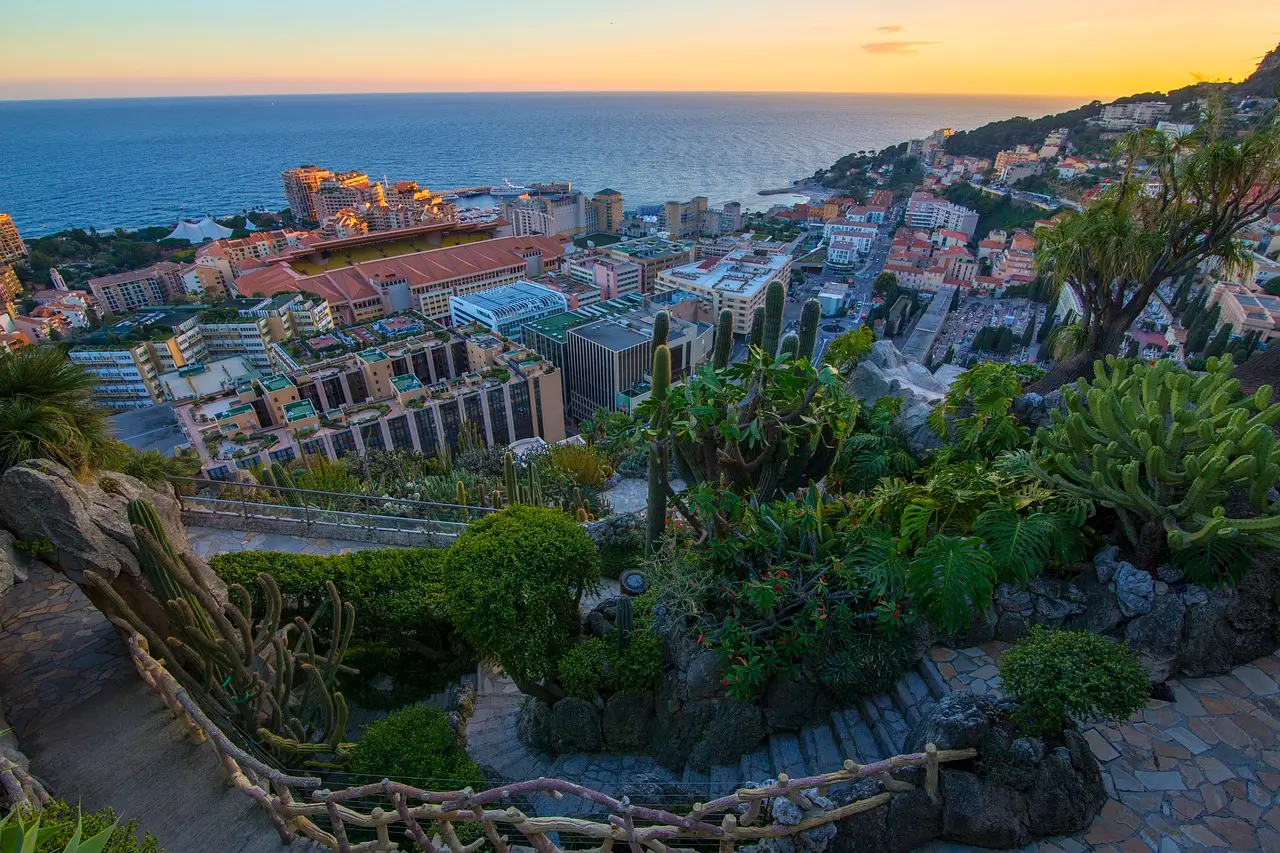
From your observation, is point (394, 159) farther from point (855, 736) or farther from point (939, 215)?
point (855, 736)

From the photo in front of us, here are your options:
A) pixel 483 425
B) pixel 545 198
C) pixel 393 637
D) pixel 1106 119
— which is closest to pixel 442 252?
pixel 545 198

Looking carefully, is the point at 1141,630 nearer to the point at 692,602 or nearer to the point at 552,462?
the point at 692,602

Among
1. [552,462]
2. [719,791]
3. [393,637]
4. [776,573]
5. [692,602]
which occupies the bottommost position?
[552,462]

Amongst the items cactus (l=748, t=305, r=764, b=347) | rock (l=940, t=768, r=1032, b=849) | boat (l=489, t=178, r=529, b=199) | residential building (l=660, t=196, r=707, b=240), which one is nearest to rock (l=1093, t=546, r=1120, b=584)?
rock (l=940, t=768, r=1032, b=849)

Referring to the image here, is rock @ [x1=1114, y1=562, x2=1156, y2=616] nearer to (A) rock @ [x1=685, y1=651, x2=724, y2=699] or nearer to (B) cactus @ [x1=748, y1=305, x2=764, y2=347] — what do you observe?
(A) rock @ [x1=685, y1=651, x2=724, y2=699]

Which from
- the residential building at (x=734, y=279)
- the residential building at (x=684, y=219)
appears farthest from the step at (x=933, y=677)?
the residential building at (x=684, y=219)

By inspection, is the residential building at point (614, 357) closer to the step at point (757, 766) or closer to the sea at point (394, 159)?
the step at point (757, 766)

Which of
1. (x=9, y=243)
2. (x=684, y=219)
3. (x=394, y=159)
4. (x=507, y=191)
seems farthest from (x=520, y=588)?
(x=394, y=159)
